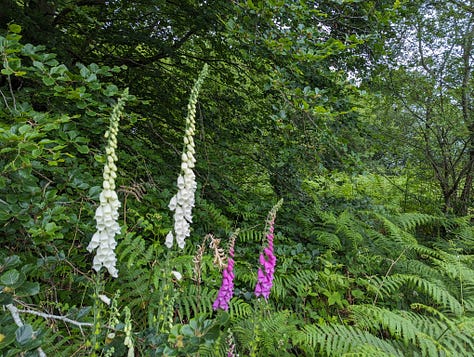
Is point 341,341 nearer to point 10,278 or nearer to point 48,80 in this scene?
point 10,278

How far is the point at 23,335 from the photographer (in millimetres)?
1128

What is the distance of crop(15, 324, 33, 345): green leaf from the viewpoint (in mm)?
1114

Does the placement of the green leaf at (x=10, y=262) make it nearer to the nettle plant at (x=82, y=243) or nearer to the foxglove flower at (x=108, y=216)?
the nettle plant at (x=82, y=243)

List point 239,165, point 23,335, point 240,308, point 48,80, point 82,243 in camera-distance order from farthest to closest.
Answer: point 239,165 → point 240,308 → point 82,243 → point 48,80 → point 23,335

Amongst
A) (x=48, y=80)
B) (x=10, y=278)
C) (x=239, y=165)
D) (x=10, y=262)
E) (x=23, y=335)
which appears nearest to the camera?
(x=23, y=335)

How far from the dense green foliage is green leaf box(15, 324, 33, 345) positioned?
0.08 m

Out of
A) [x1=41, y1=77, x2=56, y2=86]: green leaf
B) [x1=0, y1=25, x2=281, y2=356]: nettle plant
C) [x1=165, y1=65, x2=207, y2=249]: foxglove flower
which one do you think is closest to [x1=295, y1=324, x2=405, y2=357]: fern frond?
[x1=0, y1=25, x2=281, y2=356]: nettle plant

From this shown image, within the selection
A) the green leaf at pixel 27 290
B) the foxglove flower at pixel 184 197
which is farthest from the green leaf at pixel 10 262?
the foxglove flower at pixel 184 197

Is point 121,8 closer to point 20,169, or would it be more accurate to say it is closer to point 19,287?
point 20,169

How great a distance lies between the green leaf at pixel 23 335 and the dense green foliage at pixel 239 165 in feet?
0.27

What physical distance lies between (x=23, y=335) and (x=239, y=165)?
3.43 m

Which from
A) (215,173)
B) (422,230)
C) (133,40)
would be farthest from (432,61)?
(133,40)

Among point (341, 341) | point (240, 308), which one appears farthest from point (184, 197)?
point (341, 341)

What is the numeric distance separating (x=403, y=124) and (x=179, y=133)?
4.39 m
